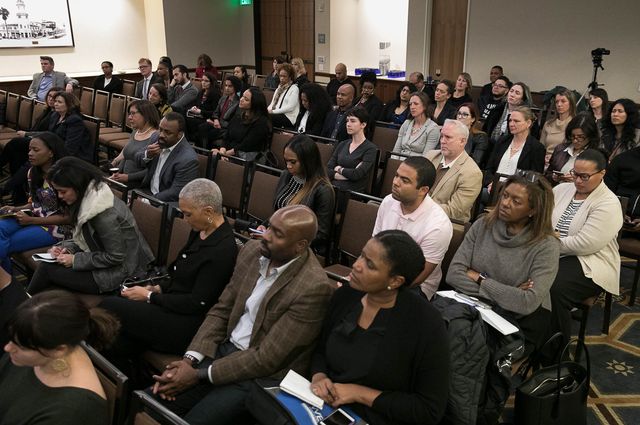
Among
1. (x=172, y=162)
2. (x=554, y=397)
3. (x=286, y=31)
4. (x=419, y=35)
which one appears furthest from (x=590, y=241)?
(x=286, y=31)

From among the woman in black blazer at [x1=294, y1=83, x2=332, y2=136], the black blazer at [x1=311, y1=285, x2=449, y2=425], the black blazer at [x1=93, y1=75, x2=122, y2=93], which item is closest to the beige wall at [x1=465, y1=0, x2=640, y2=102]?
the woman in black blazer at [x1=294, y1=83, x2=332, y2=136]

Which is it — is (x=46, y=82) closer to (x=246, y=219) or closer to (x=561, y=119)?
(x=246, y=219)

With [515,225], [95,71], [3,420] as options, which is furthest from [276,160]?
[95,71]

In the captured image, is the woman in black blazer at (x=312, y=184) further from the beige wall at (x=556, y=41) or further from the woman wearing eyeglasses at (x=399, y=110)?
the beige wall at (x=556, y=41)

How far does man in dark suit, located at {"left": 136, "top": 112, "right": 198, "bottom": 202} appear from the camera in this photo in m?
4.27

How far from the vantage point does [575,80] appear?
7.77m

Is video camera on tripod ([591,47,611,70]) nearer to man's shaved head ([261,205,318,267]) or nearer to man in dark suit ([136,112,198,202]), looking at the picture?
man in dark suit ([136,112,198,202])

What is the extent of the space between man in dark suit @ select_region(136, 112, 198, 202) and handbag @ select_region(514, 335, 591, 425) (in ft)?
9.59

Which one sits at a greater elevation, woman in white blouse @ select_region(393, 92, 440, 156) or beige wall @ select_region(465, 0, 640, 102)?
beige wall @ select_region(465, 0, 640, 102)

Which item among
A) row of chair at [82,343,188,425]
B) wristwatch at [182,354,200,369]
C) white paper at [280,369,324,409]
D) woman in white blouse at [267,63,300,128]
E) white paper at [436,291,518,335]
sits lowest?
wristwatch at [182,354,200,369]

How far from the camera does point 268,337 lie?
2.20 m

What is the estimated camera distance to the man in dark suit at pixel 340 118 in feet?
19.1

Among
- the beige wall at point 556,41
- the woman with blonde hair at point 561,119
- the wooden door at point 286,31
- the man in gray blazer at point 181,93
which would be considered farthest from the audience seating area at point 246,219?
the wooden door at point 286,31

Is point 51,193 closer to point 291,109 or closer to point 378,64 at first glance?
point 291,109
